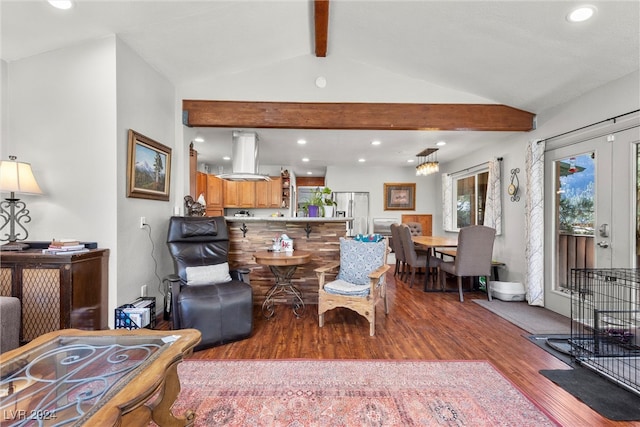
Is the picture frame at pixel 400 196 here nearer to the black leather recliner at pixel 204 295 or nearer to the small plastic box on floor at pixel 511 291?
the small plastic box on floor at pixel 511 291

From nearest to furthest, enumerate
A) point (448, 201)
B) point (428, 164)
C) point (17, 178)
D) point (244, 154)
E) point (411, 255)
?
point (17, 178), point (244, 154), point (411, 255), point (428, 164), point (448, 201)

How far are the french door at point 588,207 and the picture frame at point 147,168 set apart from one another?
A: 4.67 metres

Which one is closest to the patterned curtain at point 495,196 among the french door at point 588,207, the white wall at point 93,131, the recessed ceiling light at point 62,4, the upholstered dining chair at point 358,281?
the french door at point 588,207

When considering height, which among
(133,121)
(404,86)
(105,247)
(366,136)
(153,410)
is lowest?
(153,410)

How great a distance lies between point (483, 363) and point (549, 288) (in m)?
2.12

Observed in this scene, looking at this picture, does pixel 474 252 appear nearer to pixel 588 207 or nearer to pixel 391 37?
pixel 588 207

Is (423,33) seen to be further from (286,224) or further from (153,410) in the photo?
(153,410)

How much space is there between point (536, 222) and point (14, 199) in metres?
5.46

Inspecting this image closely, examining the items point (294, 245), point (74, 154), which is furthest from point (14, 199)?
point (294, 245)

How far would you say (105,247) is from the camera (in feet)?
8.53

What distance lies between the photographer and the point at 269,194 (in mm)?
6621

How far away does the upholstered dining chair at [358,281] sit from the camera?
2938 millimetres

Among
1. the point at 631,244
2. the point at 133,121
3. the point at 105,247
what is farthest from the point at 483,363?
the point at 133,121

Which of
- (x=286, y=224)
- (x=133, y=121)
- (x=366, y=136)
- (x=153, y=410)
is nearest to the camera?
(x=153, y=410)
